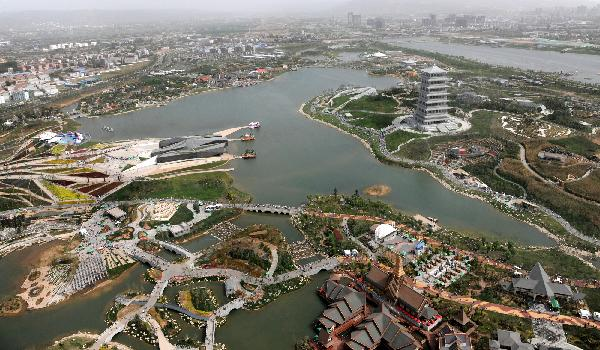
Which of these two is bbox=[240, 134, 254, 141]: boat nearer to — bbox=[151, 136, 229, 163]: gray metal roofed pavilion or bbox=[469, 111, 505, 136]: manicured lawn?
bbox=[151, 136, 229, 163]: gray metal roofed pavilion

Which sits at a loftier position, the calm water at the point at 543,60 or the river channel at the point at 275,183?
the calm water at the point at 543,60

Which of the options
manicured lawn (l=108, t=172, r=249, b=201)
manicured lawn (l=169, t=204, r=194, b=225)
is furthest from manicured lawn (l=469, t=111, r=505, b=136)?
manicured lawn (l=169, t=204, r=194, b=225)

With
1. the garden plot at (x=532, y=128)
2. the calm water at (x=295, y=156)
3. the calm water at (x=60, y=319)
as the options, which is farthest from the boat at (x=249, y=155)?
the garden plot at (x=532, y=128)

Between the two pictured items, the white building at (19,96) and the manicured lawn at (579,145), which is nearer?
the manicured lawn at (579,145)

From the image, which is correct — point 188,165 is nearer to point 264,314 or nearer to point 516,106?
point 264,314

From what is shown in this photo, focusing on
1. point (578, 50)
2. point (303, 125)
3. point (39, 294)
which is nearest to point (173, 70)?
point (303, 125)

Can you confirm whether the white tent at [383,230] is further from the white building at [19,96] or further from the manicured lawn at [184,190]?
the white building at [19,96]

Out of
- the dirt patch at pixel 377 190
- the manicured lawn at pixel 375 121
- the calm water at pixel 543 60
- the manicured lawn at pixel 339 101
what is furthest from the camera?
the calm water at pixel 543 60
